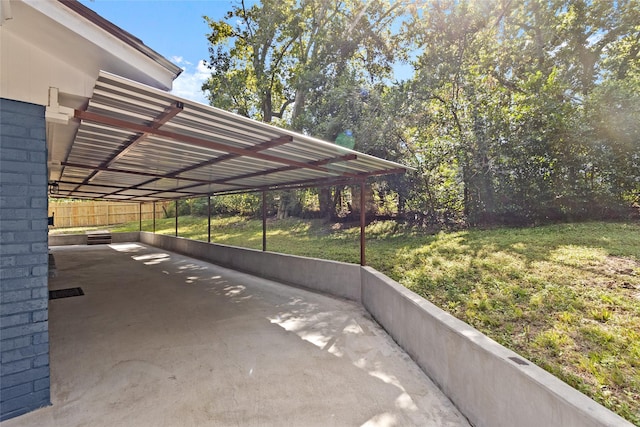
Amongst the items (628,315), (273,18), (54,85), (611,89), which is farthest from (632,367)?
(273,18)

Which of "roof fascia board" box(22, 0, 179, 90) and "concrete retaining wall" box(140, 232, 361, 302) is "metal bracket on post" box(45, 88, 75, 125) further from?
"concrete retaining wall" box(140, 232, 361, 302)

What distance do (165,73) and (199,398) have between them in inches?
113

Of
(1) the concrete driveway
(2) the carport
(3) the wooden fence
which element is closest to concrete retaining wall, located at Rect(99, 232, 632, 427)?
(1) the concrete driveway

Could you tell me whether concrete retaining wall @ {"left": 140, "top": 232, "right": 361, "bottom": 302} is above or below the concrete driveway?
above

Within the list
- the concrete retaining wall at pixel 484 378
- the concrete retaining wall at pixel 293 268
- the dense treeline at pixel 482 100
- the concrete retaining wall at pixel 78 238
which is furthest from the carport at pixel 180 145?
the concrete retaining wall at pixel 78 238

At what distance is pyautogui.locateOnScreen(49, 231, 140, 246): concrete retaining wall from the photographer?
47.8 ft

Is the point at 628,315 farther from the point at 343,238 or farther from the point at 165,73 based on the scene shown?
the point at 343,238

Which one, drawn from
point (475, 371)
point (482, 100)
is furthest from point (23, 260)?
point (482, 100)

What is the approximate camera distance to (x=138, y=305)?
17.2 ft

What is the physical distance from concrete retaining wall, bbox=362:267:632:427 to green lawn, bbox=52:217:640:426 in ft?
2.31

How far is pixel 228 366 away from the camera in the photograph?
3.12 m

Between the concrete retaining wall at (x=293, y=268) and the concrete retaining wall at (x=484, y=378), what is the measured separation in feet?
6.42

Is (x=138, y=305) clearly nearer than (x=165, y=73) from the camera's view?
No

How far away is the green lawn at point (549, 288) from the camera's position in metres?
2.43
